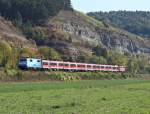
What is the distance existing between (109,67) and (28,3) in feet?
124

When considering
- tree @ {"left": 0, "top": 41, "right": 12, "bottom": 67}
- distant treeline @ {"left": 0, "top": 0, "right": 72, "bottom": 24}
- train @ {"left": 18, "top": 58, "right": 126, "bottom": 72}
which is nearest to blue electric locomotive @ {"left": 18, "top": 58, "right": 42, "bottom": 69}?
train @ {"left": 18, "top": 58, "right": 126, "bottom": 72}

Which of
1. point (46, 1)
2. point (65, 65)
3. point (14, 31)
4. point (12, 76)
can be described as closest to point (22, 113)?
point (12, 76)

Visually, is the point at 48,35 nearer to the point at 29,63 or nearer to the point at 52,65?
the point at 52,65

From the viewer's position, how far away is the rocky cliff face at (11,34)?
415 feet

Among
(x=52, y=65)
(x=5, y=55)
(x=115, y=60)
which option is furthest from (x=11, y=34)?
(x=115, y=60)

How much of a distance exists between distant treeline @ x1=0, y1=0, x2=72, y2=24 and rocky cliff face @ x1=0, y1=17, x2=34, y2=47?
5.34 meters

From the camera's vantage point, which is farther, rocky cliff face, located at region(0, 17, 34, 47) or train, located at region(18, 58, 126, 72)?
rocky cliff face, located at region(0, 17, 34, 47)

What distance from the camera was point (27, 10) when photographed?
511 ft

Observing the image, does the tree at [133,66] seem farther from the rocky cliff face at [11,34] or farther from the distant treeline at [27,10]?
the rocky cliff face at [11,34]

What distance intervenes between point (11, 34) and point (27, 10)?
23.9 m

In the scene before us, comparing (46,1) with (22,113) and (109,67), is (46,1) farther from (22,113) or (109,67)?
(22,113)

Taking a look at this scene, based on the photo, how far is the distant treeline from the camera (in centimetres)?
14912

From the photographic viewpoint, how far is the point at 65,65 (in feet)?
362

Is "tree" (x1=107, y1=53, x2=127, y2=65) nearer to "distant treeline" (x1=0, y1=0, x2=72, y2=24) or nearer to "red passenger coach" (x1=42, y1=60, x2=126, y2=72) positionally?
"red passenger coach" (x1=42, y1=60, x2=126, y2=72)
